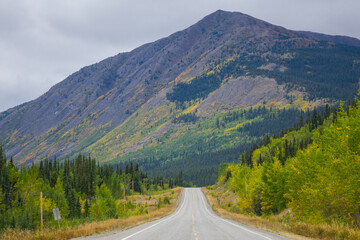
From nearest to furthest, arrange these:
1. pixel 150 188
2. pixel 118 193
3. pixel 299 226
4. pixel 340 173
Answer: pixel 299 226, pixel 340 173, pixel 118 193, pixel 150 188

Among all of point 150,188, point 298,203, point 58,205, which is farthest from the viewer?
point 150,188

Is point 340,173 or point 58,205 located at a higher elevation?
point 340,173

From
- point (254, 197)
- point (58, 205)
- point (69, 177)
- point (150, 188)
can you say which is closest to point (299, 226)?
point (254, 197)

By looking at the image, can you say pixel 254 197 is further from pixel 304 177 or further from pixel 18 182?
pixel 18 182

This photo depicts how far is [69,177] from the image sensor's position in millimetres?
82062

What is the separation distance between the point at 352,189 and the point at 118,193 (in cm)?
9453

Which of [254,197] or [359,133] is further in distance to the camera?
[254,197]

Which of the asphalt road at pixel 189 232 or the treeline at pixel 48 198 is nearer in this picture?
the asphalt road at pixel 189 232

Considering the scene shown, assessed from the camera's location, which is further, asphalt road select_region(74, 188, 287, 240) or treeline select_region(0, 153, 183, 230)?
treeline select_region(0, 153, 183, 230)

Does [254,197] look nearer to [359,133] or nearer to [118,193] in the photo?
[359,133]

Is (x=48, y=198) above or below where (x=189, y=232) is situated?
below

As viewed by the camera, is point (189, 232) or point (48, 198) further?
point (48, 198)

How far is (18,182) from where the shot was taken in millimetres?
65938

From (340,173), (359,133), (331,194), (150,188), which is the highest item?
(359,133)
